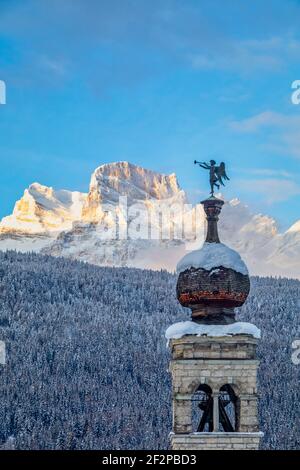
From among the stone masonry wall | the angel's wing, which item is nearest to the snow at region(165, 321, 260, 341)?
the stone masonry wall

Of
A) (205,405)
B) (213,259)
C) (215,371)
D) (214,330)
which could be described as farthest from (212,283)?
(205,405)

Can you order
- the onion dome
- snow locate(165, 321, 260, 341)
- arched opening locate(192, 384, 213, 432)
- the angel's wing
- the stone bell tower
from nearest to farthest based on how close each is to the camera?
the stone bell tower
snow locate(165, 321, 260, 341)
arched opening locate(192, 384, 213, 432)
the onion dome
the angel's wing

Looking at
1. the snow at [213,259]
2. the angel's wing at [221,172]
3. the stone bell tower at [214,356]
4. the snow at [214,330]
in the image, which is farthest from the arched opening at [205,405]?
the angel's wing at [221,172]

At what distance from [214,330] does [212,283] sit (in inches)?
57.3

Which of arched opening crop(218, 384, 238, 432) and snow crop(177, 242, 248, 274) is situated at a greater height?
snow crop(177, 242, 248, 274)

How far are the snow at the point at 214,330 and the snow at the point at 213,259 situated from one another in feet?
5.84

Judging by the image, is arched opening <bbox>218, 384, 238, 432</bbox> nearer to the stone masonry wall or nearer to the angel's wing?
the stone masonry wall

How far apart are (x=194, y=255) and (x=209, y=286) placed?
1.08m

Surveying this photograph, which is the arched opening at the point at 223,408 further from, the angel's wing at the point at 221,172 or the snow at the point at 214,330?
the angel's wing at the point at 221,172

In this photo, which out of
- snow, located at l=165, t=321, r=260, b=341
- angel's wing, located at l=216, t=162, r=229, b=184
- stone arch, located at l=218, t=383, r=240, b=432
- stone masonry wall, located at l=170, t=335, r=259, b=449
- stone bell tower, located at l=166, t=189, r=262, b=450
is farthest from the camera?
angel's wing, located at l=216, t=162, r=229, b=184

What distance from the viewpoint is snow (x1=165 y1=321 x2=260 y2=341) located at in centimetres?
4038

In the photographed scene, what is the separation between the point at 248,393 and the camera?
40062 mm
